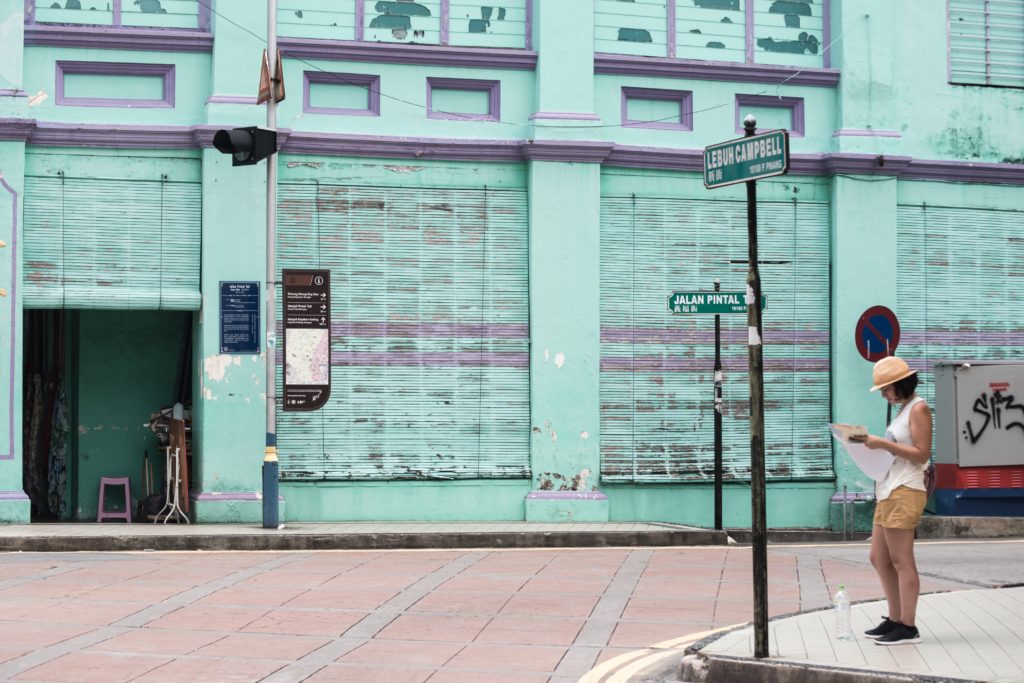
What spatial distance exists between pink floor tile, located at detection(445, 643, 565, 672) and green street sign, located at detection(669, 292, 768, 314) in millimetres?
6949

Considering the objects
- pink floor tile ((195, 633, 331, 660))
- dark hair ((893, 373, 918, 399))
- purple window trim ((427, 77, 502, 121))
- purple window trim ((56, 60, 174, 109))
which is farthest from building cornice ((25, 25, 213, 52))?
dark hair ((893, 373, 918, 399))

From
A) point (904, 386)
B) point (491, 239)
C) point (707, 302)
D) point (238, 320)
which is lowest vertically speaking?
point (904, 386)

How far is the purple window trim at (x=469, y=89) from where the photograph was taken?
666 inches

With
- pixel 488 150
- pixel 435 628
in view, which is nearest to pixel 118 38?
pixel 488 150

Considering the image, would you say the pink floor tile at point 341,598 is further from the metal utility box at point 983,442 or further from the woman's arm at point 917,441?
the metal utility box at point 983,442

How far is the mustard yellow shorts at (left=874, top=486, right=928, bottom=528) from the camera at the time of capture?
8.30 meters

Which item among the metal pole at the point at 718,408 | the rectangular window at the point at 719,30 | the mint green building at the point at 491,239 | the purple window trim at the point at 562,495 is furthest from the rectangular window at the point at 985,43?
the purple window trim at the point at 562,495

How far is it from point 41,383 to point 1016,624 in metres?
12.2

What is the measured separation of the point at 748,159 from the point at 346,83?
30.2 feet

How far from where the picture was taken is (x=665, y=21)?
17562mm

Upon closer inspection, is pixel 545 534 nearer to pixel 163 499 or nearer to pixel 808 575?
pixel 808 575

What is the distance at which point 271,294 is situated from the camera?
15.3m

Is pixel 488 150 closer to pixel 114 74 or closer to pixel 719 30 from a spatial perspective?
pixel 719 30

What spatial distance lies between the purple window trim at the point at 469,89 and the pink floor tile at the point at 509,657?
9100 millimetres
